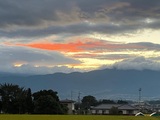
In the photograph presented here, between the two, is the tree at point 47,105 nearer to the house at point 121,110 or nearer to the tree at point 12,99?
the tree at point 12,99

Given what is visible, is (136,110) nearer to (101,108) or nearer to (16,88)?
(101,108)

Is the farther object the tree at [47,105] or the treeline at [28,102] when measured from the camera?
the treeline at [28,102]

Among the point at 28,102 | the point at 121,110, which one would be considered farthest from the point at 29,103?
the point at 121,110

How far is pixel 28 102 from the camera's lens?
10325cm

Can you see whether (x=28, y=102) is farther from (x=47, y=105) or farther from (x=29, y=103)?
(x=47, y=105)

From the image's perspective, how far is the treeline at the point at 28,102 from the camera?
3930 inches

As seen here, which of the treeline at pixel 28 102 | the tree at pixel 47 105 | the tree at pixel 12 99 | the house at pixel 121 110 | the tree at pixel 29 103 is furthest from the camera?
the house at pixel 121 110

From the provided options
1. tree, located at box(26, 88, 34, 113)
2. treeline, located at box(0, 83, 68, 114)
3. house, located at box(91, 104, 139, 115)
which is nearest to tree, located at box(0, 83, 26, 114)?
treeline, located at box(0, 83, 68, 114)

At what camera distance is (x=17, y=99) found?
343 ft

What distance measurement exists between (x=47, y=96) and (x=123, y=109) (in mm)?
56289

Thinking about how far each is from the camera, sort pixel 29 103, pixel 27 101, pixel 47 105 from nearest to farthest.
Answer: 1. pixel 47 105
2. pixel 27 101
3. pixel 29 103

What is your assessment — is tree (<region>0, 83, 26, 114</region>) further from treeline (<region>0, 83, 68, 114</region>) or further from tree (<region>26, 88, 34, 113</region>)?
tree (<region>26, 88, 34, 113</region>)

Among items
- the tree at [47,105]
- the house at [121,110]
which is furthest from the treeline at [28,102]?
the house at [121,110]

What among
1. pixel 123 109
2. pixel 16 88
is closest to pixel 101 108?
pixel 123 109
